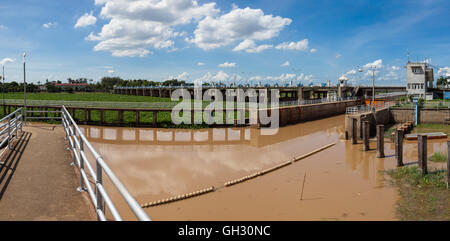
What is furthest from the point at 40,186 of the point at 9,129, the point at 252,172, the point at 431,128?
the point at 431,128

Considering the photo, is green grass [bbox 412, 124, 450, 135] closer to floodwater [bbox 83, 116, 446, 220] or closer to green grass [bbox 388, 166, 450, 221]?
floodwater [bbox 83, 116, 446, 220]

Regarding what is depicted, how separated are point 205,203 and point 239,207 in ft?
A: 3.96

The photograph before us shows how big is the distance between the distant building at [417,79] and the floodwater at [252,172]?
1407 inches

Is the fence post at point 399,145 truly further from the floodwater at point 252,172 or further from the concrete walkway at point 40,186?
the concrete walkway at point 40,186

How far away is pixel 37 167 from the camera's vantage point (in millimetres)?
6461

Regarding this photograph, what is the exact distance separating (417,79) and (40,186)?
203 ft

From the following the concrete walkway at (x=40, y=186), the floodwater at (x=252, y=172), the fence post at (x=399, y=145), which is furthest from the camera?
the fence post at (x=399, y=145)

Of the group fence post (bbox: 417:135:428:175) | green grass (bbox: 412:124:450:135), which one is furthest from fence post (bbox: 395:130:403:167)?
green grass (bbox: 412:124:450:135)

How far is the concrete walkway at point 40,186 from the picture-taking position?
4305 millimetres

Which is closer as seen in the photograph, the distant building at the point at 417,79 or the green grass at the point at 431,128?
the green grass at the point at 431,128

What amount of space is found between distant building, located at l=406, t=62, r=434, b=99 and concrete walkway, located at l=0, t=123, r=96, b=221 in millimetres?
58780

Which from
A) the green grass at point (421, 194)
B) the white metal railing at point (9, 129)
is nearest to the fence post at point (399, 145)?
the green grass at point (421, 194)

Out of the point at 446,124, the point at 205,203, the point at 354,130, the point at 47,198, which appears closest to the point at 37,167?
the point at 47,198

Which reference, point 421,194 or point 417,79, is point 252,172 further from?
point 417,79
